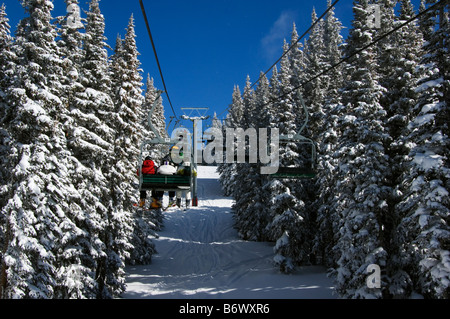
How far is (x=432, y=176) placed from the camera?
51.3ft

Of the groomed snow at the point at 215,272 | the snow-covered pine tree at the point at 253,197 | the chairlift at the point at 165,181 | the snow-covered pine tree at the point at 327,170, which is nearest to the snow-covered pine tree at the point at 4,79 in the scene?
the chairlift at the point at 165,181

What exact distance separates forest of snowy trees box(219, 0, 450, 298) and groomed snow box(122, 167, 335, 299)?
87.0 inches

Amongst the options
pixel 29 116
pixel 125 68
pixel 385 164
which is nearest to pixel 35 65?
pixel 29 116

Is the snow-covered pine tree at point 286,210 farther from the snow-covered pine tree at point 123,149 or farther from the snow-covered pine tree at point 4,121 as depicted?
the snow-covered pine tree at point 4,121

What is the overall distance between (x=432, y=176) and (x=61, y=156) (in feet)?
55.6

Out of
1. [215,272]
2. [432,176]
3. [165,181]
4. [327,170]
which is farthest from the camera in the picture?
[215,272]

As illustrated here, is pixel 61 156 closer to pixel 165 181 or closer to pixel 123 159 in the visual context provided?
pixel 165 181

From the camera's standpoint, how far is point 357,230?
20703 millimetres

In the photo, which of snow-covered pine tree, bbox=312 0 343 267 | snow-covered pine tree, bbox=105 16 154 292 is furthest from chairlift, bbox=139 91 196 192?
snow-covered pine tree, bbox=312 0 343 267

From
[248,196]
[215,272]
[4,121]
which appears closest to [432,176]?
[4,121]

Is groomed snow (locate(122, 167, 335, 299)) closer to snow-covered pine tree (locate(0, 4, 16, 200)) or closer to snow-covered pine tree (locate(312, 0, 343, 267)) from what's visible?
snow-covered pine tree (locate(312, 0, 343, 267))
